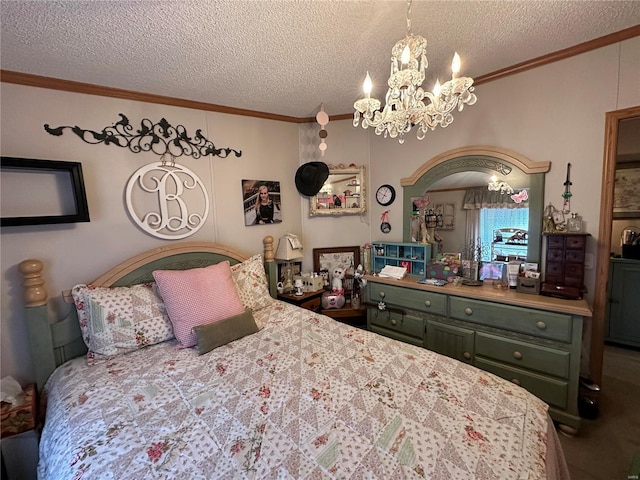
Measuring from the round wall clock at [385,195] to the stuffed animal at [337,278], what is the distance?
0.83m

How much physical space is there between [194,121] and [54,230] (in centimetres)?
125

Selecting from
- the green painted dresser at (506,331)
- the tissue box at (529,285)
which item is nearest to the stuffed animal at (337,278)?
the green painted dresser at (506,331)

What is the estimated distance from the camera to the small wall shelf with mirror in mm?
2893

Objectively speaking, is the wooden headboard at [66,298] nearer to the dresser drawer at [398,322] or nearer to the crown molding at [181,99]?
the crown molding at [181,99]

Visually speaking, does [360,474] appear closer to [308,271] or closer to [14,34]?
[308,271]

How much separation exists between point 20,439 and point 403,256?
2770 mm

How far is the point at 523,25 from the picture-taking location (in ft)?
4.91

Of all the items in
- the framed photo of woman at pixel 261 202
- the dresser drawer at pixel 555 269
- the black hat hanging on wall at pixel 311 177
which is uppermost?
the black hat hanging on wall at pixel 311 177

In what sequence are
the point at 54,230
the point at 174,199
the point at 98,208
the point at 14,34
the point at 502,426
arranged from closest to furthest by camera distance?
the point at 502,426
the point at 14,34
the point at 54,230
the point at 98,208
the point at 174,199

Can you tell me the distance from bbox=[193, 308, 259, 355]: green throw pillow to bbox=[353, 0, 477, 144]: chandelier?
1.39 metres

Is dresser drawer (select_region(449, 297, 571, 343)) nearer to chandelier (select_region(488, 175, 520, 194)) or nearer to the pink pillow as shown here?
chandelier (select_region(488, 175, 520, 194))

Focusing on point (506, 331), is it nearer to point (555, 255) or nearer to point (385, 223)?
point (555, 255)

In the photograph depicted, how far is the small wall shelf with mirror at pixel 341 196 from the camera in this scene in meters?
2.89

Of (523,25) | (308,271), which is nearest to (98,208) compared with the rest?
(308,271)
